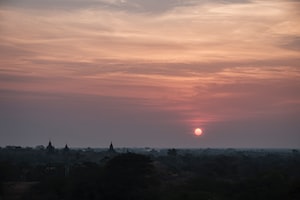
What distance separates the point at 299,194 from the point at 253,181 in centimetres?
950

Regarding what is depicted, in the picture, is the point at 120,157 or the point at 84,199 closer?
the point at 84,199

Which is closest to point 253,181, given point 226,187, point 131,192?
point 226,187

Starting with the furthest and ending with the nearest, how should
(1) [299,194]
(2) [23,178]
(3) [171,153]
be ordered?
(3) [171,153] < (2) [23,178] < (1) [299,194]

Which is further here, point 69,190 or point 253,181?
point 69,190

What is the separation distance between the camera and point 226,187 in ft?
130

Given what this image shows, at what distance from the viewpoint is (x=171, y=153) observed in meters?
126

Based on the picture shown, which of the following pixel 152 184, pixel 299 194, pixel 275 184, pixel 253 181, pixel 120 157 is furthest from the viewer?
pixel 120 157

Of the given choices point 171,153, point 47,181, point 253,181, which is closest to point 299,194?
point 253,181

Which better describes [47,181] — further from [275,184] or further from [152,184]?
[275,184]

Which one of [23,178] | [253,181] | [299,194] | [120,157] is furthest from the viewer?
[23,178]

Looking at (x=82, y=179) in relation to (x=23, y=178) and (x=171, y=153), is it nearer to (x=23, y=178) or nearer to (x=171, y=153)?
(x=23, y=178)

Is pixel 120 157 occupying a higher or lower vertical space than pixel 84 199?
higher

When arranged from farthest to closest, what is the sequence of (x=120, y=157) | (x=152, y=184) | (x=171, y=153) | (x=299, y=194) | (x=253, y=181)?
(x=171, y=153), (x=120, y=157), (x=152, y=184), (x=253, y=181), (x=299, y=194)

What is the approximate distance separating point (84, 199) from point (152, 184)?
19.7ft
